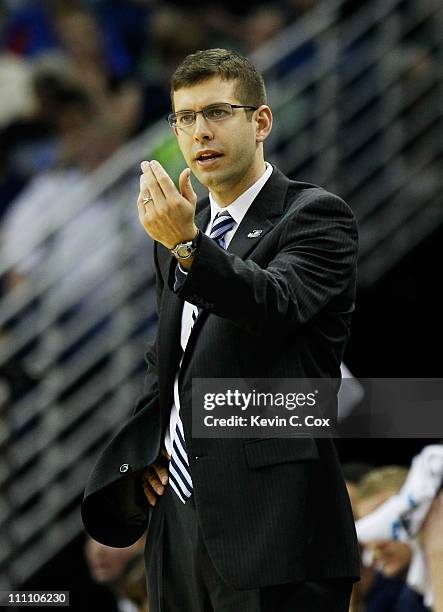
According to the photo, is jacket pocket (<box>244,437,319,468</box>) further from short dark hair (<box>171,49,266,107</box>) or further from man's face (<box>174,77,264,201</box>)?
short dark hair (<box>171,49,266,107</box>)

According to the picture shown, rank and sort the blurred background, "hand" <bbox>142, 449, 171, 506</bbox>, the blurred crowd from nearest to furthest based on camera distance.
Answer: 1. "hand" <bbox>142, 449, 171, 506</bbox>
2. the blurred background
3. the blurred crowd

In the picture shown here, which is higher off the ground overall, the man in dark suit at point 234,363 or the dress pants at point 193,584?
the man in dark suit at point 234,363

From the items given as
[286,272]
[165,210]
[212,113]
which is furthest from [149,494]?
[212,113]

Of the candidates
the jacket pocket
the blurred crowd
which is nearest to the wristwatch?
the jacket pocket

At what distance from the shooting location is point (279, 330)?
279cm

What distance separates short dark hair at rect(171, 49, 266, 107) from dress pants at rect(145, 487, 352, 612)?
94 cm

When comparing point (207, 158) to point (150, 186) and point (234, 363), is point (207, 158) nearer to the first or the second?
point (150, 186)

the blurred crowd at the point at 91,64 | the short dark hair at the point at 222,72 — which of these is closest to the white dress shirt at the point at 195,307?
the short dark hair at the point at 222,72

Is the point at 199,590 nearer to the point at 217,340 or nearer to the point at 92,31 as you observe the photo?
the point at 217,340

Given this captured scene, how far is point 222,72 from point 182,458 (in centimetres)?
89

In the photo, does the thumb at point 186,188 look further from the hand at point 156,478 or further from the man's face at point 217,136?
the hand at point 156,478

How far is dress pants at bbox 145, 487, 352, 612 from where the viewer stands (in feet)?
9.23

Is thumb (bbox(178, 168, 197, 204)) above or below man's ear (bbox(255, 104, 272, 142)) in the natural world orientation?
below

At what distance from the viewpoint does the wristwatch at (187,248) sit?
269 centimetres
